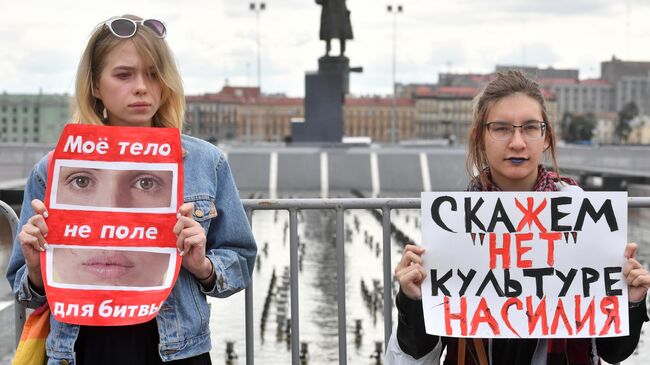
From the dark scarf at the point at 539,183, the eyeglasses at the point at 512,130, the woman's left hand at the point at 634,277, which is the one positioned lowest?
the woman's left hand at the point at 634,277

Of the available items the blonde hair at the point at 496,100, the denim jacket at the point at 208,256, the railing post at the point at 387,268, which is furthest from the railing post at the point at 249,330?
the blonde hair at the point at 496,100

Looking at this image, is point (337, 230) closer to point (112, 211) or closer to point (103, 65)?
point (112, 211)

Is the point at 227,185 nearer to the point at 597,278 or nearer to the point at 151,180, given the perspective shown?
the point at 151,180

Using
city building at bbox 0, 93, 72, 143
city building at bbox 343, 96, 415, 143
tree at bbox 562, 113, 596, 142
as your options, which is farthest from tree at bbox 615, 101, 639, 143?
city building at bbox 0, 93, 72, 143

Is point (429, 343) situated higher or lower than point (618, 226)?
lower

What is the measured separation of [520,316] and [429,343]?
Result: 30 cm

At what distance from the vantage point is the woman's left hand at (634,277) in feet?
10.1

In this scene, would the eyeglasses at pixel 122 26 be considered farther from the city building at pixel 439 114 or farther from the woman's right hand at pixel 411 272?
the city building at pixel 439 114

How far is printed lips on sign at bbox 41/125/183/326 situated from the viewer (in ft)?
9.93

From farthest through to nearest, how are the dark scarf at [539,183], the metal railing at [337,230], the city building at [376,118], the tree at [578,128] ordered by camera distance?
the city building at [376,118]
the tree at [578,128]
the metal railing at [337,230]
the dark scarf at [539,183]

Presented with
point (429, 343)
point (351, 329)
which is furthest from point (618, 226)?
point (351, 329)

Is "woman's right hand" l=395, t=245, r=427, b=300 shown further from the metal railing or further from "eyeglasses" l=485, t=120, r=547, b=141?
the metal railing

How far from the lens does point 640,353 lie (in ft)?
47.0

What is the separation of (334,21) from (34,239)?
3254cm
